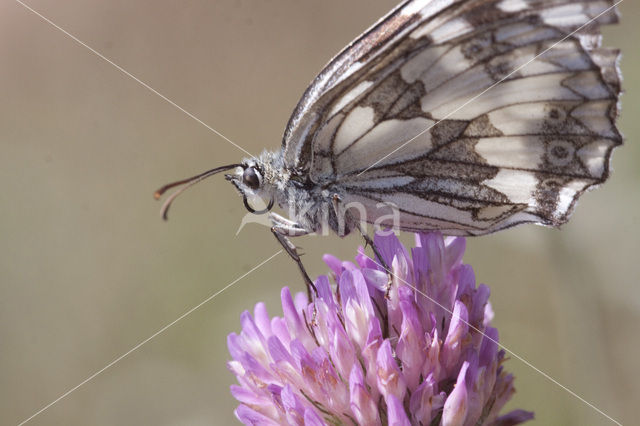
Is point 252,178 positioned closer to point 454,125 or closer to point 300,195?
point 300,195

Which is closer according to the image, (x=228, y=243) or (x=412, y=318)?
(x=412, y=318)

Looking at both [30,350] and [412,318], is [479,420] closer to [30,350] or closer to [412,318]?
[412,318]

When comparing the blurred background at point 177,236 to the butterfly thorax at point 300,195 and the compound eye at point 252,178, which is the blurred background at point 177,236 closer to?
the butterfly thorax at point 300,195

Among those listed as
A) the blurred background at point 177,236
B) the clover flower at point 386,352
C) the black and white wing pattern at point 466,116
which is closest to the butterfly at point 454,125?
the black and white wing pattern at point 466,116

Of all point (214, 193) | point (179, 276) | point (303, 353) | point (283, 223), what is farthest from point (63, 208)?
point (303, 353)

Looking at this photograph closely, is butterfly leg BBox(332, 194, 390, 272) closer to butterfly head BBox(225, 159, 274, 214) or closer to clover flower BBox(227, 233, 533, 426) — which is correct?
clover flower BBox(227, 233, 533, 426)

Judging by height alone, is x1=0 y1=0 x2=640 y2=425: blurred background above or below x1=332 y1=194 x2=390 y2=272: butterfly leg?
above

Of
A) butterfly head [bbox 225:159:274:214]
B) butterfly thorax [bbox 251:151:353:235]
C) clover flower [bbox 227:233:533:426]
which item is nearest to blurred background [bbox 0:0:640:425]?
clover flower [bbox 227:233:533:426]
